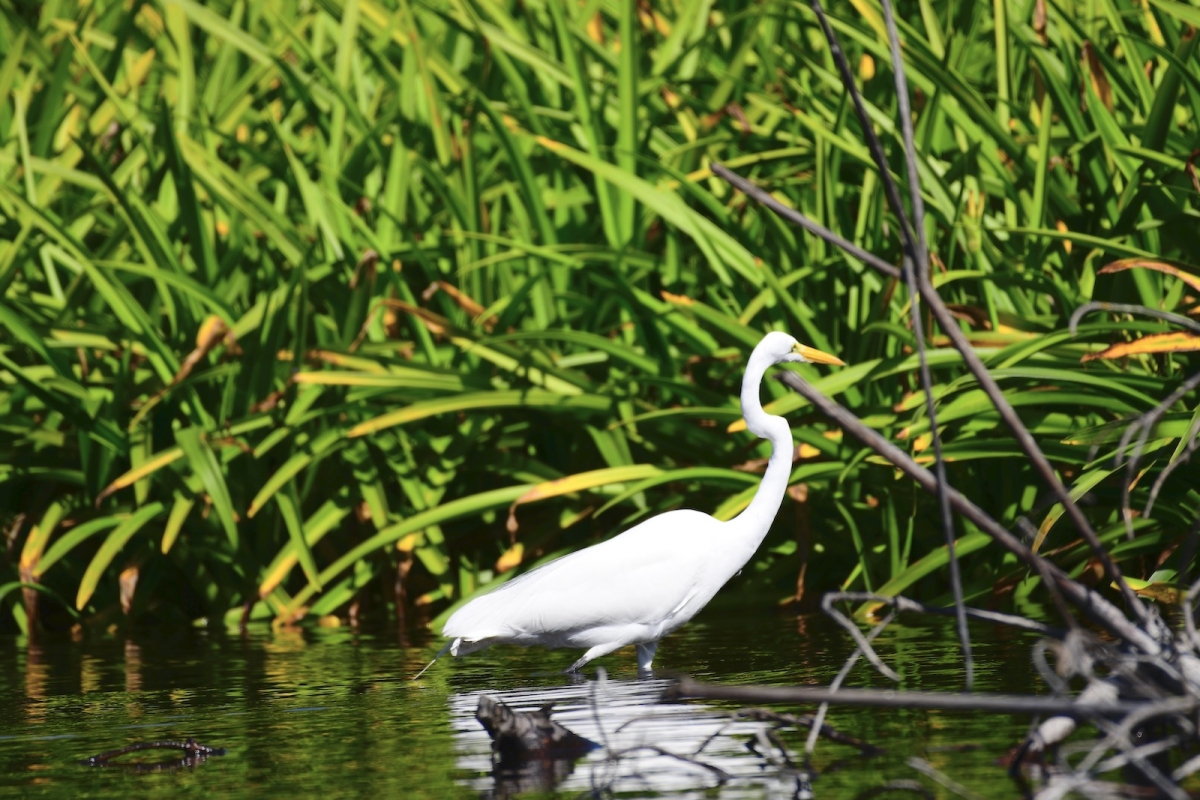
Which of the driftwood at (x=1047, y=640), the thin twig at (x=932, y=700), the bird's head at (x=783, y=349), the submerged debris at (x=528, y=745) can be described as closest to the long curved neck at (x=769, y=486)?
the bird's head at (x=783, y=349)

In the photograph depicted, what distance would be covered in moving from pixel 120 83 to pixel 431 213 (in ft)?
8.14

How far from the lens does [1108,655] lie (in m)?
2.15

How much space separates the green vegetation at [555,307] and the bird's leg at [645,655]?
889mm

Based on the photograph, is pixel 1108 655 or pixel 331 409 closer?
pixel 1108 655

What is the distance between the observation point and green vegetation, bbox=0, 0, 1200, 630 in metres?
5.02

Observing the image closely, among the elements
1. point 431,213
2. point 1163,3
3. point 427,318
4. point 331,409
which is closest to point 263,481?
point 331,409

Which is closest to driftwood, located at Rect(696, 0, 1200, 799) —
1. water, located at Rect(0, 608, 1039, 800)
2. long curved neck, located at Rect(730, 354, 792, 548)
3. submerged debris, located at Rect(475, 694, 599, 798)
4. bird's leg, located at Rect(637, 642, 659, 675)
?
water, located at Rect(0, 608, 1039, 800)

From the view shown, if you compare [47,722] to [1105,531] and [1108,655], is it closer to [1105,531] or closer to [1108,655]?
[1108,655]

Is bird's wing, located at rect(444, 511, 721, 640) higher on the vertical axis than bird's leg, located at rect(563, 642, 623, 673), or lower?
higher

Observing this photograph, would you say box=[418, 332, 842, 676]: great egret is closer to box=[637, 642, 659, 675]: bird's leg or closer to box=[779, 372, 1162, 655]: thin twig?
box=[637, 642, 659, 675]: bird's leg

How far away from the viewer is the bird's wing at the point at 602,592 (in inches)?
164

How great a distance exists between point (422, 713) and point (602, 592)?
746 mm

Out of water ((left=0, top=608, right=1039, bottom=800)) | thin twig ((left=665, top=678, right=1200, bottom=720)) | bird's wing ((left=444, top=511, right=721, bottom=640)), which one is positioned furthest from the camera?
bird's wing ((left=444, top=511, right=721, bottom=640))

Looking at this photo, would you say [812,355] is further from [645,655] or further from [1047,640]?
[1047,640]
